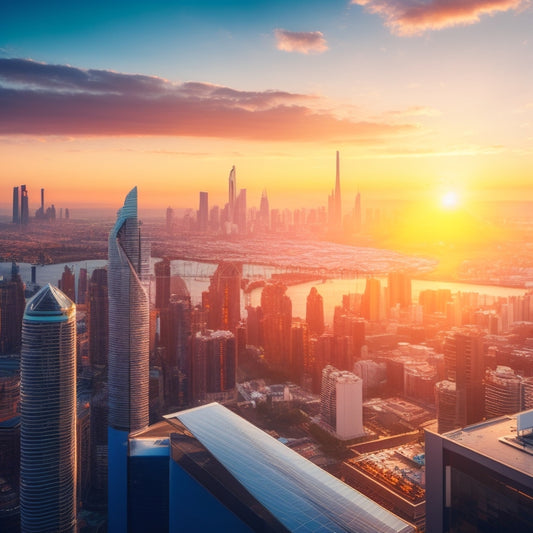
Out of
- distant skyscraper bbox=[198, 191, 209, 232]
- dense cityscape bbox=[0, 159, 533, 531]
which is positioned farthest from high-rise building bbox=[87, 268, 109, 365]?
distant skyscraper bbox=[198, 191, 209, 232]

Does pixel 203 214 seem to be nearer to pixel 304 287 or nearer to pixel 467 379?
pixel 304 287

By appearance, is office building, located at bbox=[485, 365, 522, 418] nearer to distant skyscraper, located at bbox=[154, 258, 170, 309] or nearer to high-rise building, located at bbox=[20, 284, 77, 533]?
high-rise building, located at bbox=[20, 284, 77, 533]

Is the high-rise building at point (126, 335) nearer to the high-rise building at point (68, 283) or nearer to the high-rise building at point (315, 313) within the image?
the high-rise building at point (68, 283)

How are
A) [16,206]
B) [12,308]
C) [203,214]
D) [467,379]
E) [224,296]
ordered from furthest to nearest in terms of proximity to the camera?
1. [224,296]
2. [203,214]
3. [12,308]
4. [16,206]
5. [467,379]

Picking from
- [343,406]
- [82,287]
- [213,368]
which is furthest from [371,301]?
[82,287]

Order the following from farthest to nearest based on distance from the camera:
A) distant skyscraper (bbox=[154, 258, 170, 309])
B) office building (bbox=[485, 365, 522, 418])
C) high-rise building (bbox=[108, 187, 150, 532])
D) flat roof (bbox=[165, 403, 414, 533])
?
distant skyscraper (bbox=[154, 258, 170, 309]) → high-rise building (bbox=[108, 187, 150, 532]) → office building (bbox=[485, 365, 522, 418]) → flat roof (bbox=[165, 403, 414, 533])

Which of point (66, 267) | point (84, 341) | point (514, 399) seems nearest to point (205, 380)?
point (84, 341)
